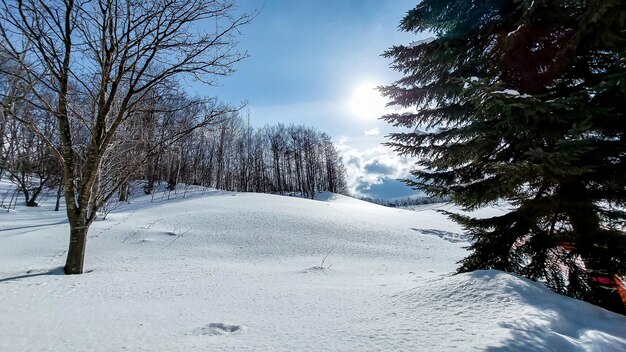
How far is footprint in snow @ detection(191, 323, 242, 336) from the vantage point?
108 inches

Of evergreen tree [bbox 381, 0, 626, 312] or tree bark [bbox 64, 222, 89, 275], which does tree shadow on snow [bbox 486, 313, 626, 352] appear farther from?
tree bark [bbox 64, 222, 89, 275]

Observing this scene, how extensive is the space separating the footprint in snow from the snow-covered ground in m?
0.01

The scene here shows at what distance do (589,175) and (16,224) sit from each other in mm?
14587

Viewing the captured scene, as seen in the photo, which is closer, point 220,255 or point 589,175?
point 589,175

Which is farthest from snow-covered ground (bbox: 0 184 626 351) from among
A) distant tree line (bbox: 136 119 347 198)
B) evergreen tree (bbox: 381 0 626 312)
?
distant tree line (bbox: 136 119 347 198)

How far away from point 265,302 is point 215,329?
1.00 m

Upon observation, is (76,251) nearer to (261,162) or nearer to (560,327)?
(560,327)

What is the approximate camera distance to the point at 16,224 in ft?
34.0

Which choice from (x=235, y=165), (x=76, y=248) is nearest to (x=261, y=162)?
(x=235, y=165)

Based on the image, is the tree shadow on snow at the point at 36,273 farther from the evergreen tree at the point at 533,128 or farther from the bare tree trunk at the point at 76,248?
the evergreen tree at the point at 533,128

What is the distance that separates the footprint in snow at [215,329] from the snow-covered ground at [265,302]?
10mm

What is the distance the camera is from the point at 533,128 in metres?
3.33

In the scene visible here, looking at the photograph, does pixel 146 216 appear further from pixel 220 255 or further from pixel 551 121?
pixel 551 121

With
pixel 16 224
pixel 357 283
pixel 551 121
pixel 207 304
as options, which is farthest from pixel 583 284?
pixel 16 224
